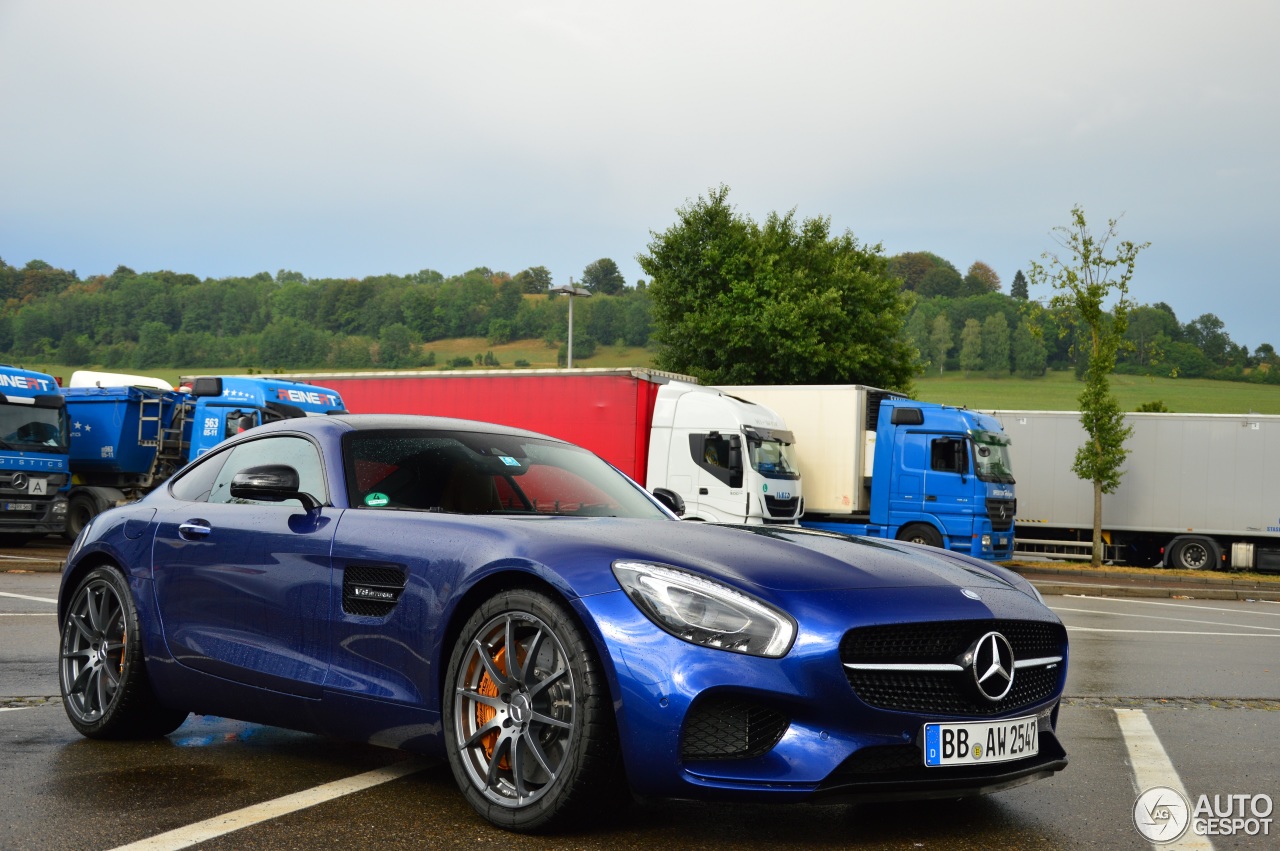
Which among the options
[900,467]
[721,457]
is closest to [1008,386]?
[900,467]

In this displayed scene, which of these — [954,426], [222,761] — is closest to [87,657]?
[222,761]

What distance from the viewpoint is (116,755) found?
5113mm

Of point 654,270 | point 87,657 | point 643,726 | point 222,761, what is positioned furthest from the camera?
point 654,270

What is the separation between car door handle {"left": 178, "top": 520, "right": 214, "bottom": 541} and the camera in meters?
5.17

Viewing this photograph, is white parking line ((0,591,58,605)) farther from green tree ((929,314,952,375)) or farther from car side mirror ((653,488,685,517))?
green tree ((929,314,952,375))

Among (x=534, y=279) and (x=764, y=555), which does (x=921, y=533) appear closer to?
(x=764, y=555)

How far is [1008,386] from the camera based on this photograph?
81.9 m

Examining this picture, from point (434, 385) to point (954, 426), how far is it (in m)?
10.1

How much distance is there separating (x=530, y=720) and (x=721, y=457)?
1817 centimetres

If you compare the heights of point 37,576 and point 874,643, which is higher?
point 874,643

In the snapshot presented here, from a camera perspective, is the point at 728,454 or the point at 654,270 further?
the point at 654,270

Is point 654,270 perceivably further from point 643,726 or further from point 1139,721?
point 643,726

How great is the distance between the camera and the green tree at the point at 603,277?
120 metres

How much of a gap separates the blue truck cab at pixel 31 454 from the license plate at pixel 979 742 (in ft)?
67.8
